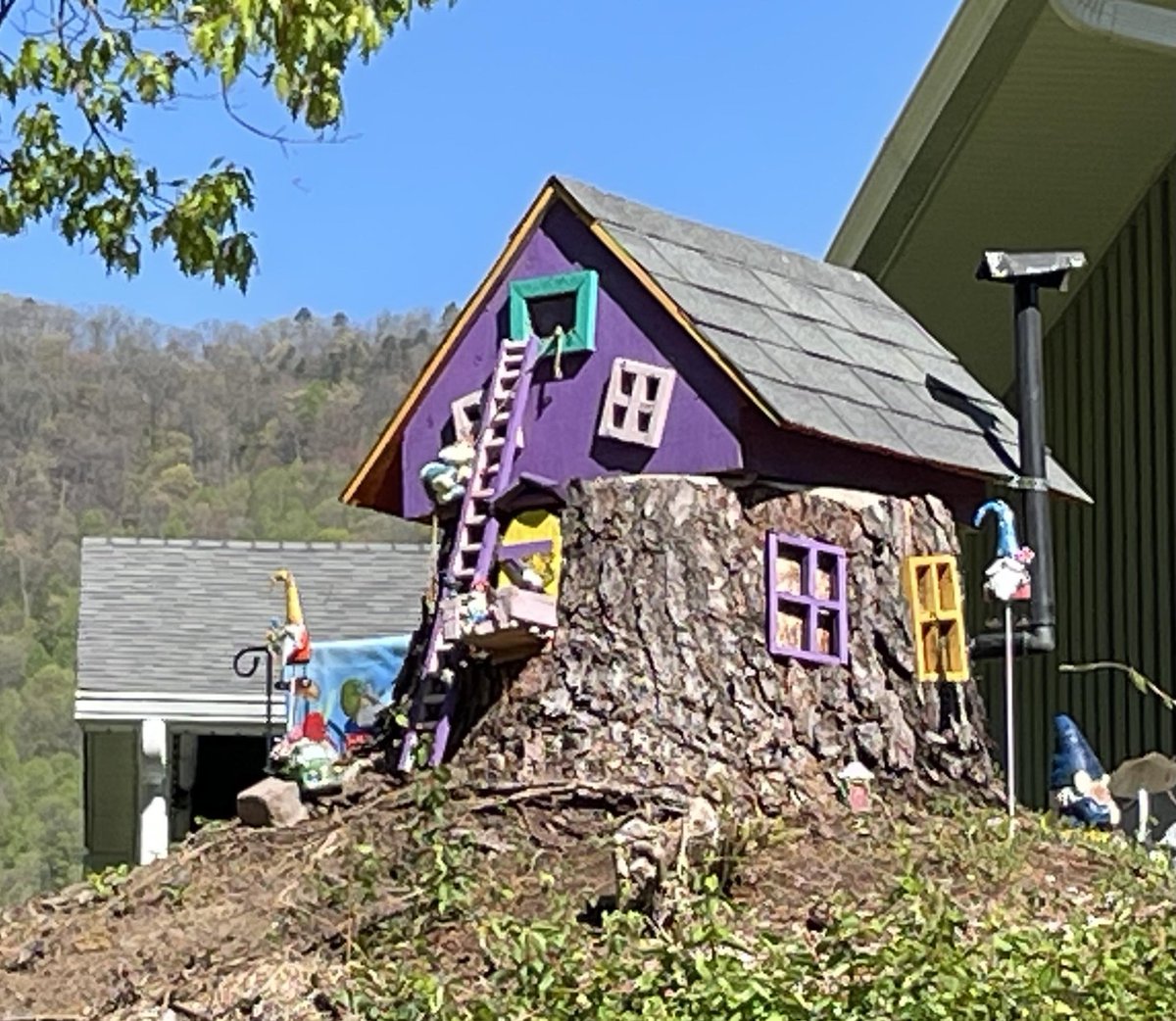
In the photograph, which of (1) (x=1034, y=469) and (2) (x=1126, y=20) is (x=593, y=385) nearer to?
(1) (x=1034, y=469)

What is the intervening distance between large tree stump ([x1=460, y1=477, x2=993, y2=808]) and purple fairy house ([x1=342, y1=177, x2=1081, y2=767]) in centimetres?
8

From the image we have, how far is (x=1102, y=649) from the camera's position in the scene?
1180cm

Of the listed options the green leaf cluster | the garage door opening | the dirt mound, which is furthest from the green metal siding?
the garage door opening

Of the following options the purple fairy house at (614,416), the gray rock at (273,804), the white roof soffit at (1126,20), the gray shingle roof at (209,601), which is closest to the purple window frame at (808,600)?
the purple fairy house at (614,416)

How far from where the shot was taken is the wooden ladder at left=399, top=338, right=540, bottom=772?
22.8 feet

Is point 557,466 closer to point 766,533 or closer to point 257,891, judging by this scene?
point 766,533

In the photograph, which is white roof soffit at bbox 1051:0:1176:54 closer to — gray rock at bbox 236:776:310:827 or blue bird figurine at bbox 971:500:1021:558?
blue bird figurine at bbox 971:500:1021:558

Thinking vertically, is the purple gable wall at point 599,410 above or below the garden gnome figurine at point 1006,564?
above

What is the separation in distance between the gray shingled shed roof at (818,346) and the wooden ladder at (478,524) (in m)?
0.55

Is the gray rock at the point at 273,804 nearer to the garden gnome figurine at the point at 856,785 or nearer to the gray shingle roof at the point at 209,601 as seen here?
the garden gnome figurine at the point at 856,785

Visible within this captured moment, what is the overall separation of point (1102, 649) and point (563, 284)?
5.61 metres

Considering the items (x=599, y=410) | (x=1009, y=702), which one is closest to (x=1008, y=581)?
(x=1009, y=702)

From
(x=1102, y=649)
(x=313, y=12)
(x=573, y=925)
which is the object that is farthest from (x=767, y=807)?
(x=1102, y=649)

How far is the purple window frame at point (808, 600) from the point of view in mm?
6762
